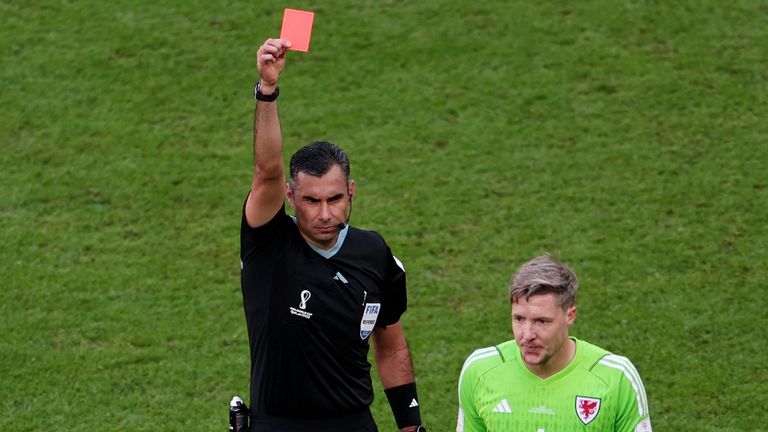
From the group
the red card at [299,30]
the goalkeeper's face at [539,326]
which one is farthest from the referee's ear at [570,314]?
the red card at [299,30]

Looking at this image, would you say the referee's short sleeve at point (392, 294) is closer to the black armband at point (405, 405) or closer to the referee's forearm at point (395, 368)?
the referee's forearm at point (395, 368)

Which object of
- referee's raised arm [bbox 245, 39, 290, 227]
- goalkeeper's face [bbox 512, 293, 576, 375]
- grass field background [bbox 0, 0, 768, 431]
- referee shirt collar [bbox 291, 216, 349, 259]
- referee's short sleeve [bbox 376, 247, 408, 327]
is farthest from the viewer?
grass field background [bbox 0, 0, 768, 431]

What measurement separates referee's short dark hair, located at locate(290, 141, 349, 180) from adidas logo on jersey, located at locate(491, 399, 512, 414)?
1.13 m

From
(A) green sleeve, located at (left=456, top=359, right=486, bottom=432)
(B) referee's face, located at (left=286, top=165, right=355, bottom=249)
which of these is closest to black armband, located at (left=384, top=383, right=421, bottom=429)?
(A) green sleeve, located at (left=456, top=359, right=486, bottom=432)

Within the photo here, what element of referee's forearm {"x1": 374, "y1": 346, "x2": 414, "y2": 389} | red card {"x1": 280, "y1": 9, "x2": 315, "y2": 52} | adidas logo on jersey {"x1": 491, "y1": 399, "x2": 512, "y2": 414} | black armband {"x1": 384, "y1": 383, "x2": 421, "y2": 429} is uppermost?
red card {"x1": 280, "y1": 9, "x2": 315, "y2": 52}

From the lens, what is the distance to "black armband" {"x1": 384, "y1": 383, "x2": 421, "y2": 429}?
5441 millimetres

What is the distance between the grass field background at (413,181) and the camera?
8.27 meters

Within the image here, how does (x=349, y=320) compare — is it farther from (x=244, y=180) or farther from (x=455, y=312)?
(x=244, y=180)

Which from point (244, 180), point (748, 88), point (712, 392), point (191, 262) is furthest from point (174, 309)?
point (748, 88)

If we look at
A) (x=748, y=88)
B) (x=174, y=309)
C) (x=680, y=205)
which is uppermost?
(x=748, y=88)

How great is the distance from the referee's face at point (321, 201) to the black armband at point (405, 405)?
0.86 m

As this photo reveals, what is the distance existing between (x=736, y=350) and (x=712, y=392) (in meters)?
0.52

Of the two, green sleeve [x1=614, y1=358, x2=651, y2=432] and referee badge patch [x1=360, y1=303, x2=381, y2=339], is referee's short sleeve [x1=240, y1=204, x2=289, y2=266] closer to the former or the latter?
referee badge patch [x1=360, y1=303, x2=381, y2=339]

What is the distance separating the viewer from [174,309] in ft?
29.3
